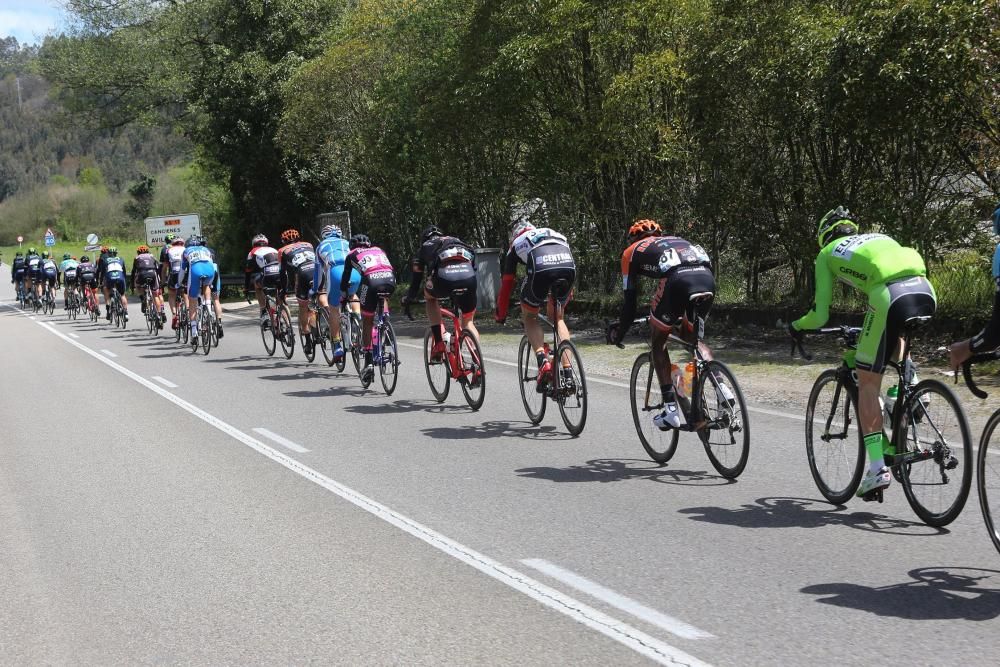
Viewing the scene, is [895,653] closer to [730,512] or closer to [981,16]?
[730,512]

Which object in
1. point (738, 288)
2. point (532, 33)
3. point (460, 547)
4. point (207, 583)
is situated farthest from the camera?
point (532, 33)

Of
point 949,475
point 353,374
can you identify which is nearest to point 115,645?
point 949,475

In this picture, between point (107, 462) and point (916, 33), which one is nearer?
point (107, 462)

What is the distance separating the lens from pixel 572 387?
952cm

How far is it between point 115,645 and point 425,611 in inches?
57.0

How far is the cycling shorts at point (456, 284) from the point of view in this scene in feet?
36.4

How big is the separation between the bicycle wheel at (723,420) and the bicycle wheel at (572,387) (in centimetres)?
173

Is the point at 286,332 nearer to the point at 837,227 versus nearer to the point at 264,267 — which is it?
the point at 264,267

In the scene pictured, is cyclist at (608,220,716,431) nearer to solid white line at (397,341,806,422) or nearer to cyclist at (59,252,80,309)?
solid white line at (397,341,806,422)

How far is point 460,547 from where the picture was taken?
20.9ft

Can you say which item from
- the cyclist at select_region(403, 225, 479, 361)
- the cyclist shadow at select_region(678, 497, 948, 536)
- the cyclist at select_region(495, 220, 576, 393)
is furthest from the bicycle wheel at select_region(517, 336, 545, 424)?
the cyclist shadow at select_region(678, 497, 948, 536)

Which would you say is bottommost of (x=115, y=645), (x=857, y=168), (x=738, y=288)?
(x=115, y=645)

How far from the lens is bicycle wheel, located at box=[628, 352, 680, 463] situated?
8.35 m

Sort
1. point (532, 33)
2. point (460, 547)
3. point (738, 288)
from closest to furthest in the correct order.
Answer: point (460, 547) < point (738, 288) < point (532, 33)
